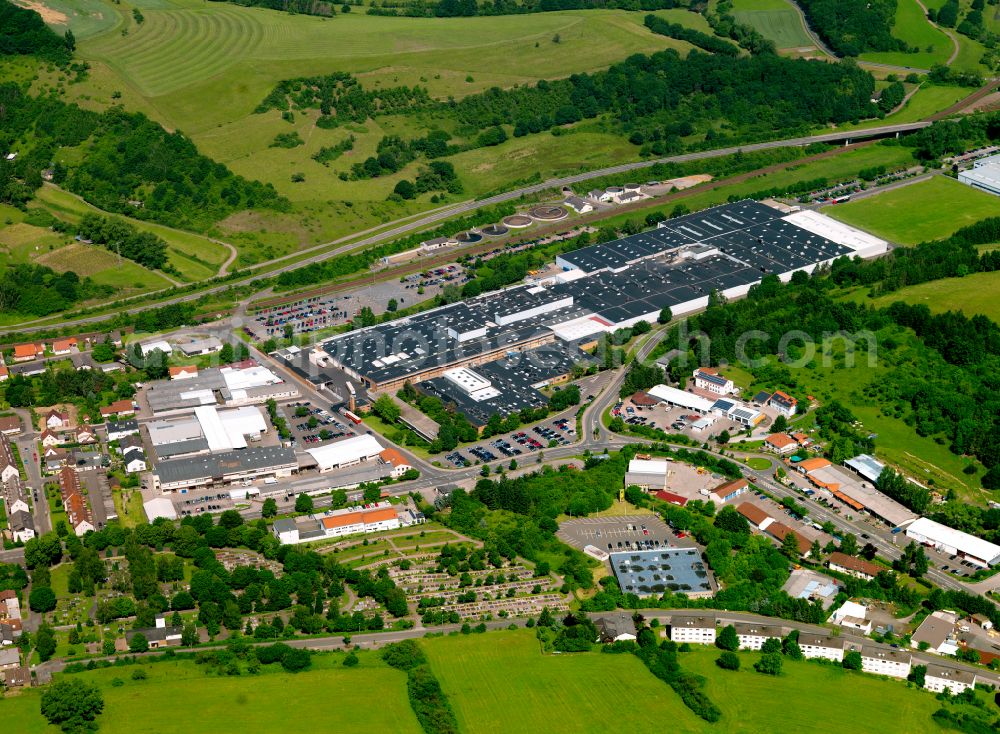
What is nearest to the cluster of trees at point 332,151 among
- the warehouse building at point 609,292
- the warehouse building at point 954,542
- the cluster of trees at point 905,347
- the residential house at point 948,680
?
the warehouse building at point 609,292

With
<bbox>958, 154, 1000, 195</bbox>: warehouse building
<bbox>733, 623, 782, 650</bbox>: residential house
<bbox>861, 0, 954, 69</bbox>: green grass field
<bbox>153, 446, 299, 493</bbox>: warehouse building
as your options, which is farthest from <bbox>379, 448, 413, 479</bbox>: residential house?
<bbox>861, 0, 954, 69</bbox>: green grass field

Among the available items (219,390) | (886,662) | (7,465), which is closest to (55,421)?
(7,465)

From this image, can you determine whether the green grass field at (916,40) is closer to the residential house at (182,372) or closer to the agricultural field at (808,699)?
the residential house at (182,372)

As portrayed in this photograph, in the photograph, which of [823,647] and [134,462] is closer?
[823,647]

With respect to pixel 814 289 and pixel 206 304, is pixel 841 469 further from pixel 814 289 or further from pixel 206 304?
pixel 206 304

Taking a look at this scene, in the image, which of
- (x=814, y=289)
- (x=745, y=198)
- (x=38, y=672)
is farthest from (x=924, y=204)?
(x=38, y=672)

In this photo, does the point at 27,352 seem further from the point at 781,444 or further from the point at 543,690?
the point at 781,444

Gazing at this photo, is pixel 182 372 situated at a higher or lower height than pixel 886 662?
higher
